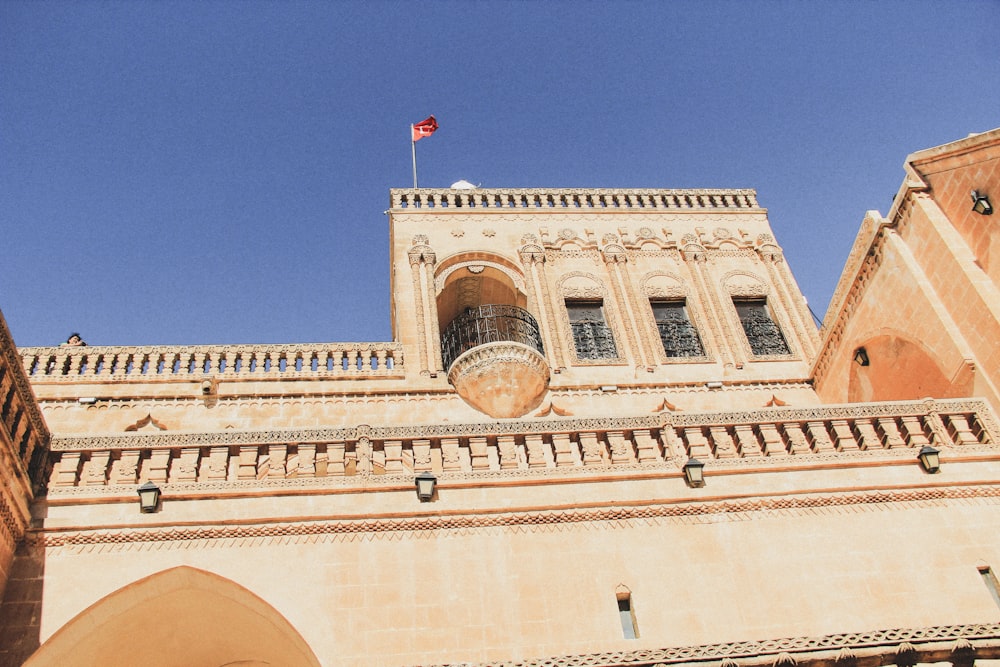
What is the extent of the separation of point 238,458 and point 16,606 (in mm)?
2250

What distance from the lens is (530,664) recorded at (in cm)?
744

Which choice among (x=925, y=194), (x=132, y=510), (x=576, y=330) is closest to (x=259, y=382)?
(x=576, y=330)

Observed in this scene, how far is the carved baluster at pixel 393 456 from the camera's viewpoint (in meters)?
9.21

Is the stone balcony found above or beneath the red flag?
beneath

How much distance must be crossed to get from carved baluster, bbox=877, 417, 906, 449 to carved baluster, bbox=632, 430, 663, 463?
8.13 ft

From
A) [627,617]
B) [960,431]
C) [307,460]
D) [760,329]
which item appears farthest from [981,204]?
[307,460]

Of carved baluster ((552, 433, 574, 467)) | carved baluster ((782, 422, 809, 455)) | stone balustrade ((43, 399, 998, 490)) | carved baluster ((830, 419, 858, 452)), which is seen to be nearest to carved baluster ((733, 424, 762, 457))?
stone balustrade ((43, 399, 998, 490))

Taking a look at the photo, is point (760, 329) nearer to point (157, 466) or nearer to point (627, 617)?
point (627, 617)

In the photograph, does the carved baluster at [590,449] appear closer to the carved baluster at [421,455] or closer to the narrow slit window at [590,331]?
the carved baluster at [421,455]

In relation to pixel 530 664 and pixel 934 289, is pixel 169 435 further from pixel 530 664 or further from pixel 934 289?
pixel 934 289

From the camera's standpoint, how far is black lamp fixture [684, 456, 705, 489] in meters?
9.34

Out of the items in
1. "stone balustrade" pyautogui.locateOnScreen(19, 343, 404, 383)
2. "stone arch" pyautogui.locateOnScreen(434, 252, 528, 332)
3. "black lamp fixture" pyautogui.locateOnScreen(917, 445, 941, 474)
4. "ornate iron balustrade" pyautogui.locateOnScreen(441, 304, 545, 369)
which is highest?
"stone arch" pyautogui.locateOnScreen(434, 252, 528, 332)

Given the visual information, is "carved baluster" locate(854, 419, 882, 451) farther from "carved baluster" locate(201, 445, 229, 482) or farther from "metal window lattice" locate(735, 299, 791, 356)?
"metal window lattice" locate(735, 299, 791, 356)

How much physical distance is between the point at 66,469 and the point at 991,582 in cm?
871
